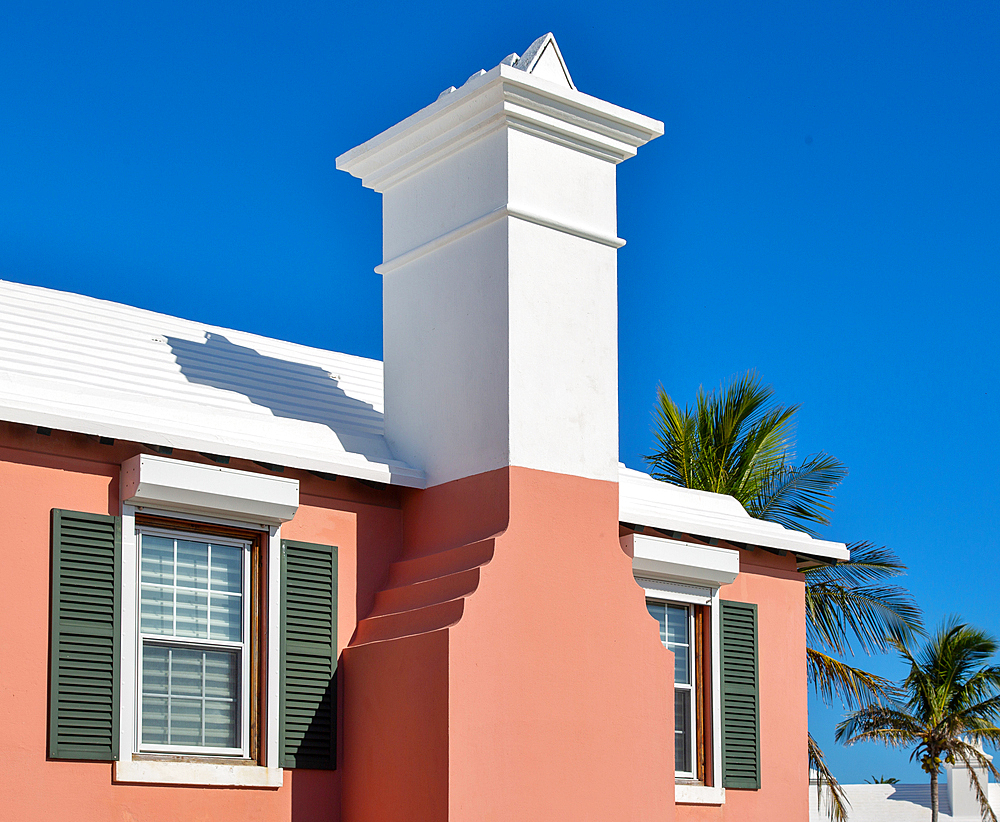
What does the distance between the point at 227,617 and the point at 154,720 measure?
30.7 inches

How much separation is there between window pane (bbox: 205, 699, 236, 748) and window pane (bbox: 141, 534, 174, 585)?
0.80 meters

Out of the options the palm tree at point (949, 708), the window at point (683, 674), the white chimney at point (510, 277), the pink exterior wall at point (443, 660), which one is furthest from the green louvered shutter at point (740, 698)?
the palm tree at point (949, 708)

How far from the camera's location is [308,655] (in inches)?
346

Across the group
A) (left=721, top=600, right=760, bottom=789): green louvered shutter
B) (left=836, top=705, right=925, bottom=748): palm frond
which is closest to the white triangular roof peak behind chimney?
(left=721, top=600, right=760, bottom=789): green louvered shutter

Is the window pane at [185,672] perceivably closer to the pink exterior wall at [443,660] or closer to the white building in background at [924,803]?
the pink exterior wall at [443,660]

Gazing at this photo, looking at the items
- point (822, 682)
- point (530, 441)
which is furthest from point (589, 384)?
point (822, 682)

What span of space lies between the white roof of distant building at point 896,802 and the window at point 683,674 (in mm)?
19111

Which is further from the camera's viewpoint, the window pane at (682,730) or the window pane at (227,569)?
the window pane at (682,730)

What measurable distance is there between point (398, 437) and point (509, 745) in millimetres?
2528

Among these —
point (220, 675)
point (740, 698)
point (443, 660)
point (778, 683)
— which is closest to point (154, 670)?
point (220, 675)

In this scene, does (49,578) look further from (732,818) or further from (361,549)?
(732,818)

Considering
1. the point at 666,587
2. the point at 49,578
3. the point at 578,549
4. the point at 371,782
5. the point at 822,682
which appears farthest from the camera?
the point at 822,682

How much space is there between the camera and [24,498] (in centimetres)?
784

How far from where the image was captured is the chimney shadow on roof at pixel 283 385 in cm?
986
